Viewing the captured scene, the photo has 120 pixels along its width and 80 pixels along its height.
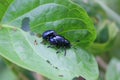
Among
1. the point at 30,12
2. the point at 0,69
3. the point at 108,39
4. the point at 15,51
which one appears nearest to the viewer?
the point at 15,51

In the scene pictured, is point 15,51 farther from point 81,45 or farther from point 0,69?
point 0,69

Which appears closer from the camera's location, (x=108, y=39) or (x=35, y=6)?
(x=35, y=6)

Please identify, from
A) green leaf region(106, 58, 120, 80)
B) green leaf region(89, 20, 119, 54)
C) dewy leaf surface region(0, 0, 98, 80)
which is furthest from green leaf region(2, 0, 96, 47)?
green leaf region(89, 20, 119, 54)

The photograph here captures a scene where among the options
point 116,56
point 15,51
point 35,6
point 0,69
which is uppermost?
point 35,6

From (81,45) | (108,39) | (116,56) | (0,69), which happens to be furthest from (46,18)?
(0,69)

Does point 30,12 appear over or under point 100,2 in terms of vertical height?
over

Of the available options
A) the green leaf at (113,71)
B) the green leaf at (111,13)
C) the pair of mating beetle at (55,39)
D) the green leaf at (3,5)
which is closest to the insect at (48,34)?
the pair of mating beetle at (55,39)

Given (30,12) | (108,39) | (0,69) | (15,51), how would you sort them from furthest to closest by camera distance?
(0,69) < (108,39) < (30,12) < (15,51)

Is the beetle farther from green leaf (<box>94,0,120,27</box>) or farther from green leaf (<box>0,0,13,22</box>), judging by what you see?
green leaf (<box>94,0,120,27</box>)
